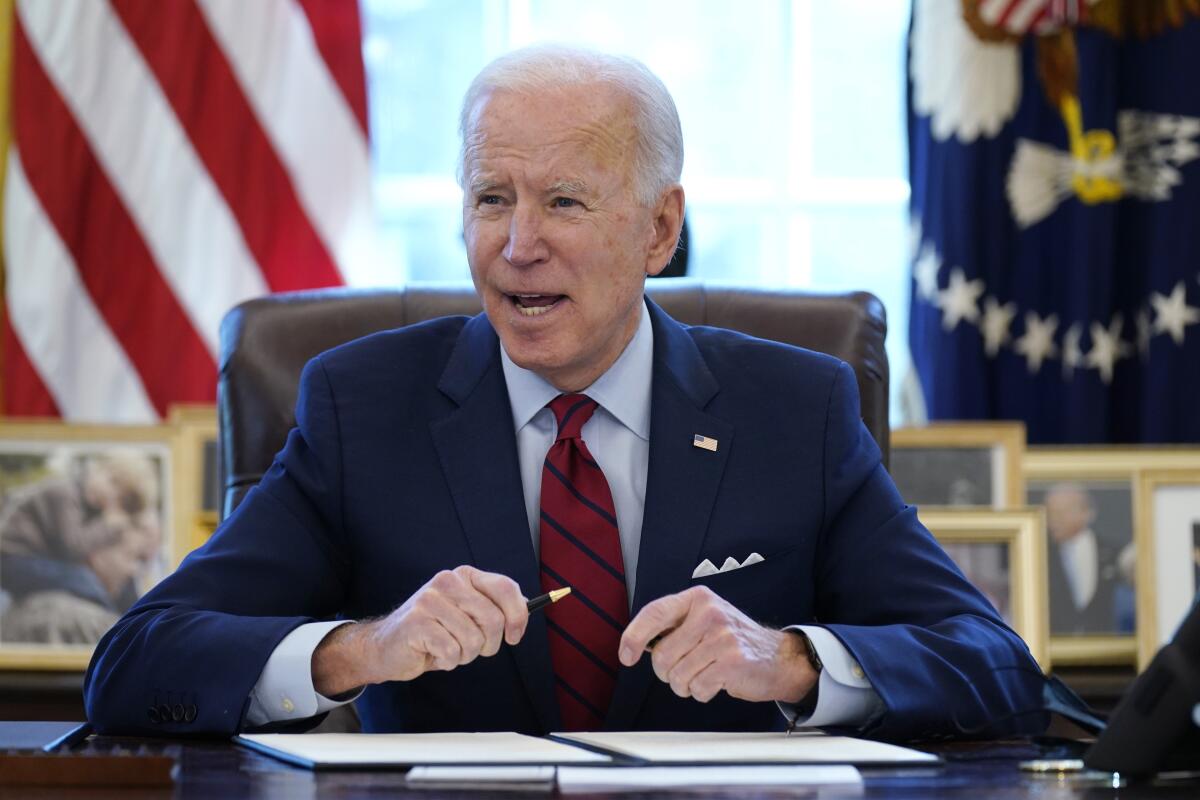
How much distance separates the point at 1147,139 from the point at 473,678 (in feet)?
7.52

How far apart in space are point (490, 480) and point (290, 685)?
16.1 inches

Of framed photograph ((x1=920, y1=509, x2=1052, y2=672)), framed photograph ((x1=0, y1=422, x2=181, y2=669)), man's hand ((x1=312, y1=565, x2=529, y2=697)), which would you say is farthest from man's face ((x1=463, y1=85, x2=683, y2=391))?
framed photograph ((x1=0, y1=422, x2=181, y2=669))

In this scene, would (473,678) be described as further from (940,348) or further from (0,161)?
(0,161)

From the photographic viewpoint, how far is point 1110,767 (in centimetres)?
131

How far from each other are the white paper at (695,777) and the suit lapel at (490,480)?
569 mm

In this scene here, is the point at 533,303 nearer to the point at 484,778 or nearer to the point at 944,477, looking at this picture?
the point at 484,778

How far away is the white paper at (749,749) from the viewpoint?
53.4 inches

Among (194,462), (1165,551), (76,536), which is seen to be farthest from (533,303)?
(1165,551)

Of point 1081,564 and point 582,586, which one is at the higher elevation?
point 582,586

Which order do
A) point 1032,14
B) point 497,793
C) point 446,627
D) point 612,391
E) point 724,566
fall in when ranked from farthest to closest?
point 1032,14
point 612,391
point 724,566
point 446,627
point 497,793

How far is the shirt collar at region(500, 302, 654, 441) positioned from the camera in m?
2.03

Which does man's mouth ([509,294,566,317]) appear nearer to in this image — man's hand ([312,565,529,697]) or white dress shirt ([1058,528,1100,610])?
man's hand ([312,565,529,697])

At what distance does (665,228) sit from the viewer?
2.11m

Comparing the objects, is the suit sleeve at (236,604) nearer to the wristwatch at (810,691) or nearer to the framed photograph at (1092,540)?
the wristwatch at (810,691)
